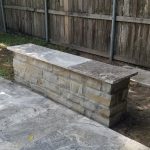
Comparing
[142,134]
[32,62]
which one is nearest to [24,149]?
[142,134]

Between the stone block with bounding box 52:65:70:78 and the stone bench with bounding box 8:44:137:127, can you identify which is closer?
the stone bench with bounding box 8:44:137:127

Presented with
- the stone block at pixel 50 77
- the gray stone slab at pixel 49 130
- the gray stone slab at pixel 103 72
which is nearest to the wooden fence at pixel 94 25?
the gray stone slab at pixel 103 72

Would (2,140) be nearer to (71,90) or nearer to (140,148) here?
(71,90)

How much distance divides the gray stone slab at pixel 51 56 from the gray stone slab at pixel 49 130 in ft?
2.20

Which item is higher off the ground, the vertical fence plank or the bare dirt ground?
the vertical fence plank

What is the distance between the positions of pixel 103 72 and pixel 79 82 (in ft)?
1.27

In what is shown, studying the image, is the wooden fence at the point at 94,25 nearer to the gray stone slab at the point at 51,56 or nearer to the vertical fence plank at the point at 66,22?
the vertical fence plank at the point at 66,22

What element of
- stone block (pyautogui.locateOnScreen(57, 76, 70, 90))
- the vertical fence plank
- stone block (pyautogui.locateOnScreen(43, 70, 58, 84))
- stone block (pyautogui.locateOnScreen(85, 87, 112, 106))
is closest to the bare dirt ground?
stone block (pyautogui.locateOnScreen(85, 87, 112, 106))

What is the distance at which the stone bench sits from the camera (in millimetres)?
3135

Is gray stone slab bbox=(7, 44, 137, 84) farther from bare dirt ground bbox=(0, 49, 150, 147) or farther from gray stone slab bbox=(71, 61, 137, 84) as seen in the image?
bare dirt ground bbox=(0, 49, 150, 147)

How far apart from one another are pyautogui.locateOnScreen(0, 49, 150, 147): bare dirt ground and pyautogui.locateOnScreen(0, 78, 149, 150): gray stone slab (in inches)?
6.4

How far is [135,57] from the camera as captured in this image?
18.0 feet

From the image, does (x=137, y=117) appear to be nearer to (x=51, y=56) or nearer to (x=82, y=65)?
(x=82, y=65)

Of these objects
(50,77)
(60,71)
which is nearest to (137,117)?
(60,71)
